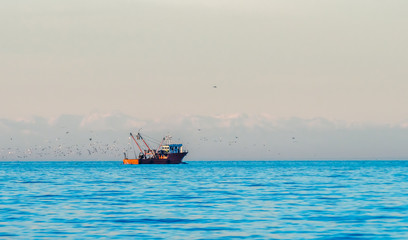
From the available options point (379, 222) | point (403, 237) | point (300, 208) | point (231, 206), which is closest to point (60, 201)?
point (231, 206)

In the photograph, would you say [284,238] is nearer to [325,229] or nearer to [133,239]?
[325,229]

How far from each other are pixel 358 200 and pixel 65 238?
114ft

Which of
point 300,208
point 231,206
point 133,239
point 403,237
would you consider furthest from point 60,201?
point 403,237

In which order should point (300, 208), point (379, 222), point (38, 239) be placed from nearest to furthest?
point (38, 239)
point (379, 222)
point (300, 208)

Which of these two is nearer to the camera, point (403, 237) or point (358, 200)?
point (403, 237)

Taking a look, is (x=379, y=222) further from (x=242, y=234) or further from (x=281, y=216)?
(x=242, y=234)

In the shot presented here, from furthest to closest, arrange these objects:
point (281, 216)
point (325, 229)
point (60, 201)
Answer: point (60, 201), point (281, 216), point (325, 229)

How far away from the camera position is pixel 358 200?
208ft

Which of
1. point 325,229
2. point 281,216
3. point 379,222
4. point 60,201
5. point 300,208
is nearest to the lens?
point 325,229

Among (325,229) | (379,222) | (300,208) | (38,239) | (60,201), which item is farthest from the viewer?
(60,201)

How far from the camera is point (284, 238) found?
36.9m

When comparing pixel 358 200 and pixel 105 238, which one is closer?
pixel 105 238

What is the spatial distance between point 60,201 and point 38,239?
26.2 meters

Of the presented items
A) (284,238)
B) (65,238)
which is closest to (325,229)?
(284,238)
